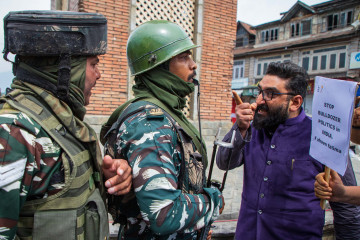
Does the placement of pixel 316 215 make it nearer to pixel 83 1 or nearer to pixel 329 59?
pixel 83 1

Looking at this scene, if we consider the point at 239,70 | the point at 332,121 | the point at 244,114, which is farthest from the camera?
the point at 239,70

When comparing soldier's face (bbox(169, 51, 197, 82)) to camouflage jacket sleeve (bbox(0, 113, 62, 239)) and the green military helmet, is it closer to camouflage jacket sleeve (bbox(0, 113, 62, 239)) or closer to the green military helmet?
the green military helmet

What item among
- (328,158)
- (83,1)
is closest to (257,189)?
(328,158)

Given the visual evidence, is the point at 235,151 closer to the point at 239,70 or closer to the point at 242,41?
the point at 239,70

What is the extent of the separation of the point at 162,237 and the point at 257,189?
85 centimetres

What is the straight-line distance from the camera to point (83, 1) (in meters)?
6.39

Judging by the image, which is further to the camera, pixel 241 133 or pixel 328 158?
pixel 241 133

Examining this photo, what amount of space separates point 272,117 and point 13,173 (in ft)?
5.54

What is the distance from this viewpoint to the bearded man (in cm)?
187

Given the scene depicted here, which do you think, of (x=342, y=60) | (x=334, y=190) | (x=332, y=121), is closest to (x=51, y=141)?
(x=332, y=121)

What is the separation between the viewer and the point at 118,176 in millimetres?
1206

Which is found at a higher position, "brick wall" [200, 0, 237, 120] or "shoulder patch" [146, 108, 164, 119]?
"brick wall" [200, 0, 237, 120]

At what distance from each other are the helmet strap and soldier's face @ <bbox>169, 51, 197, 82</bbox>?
2.07ft

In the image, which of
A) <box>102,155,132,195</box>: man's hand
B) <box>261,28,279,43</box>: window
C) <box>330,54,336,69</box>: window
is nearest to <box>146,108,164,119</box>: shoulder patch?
<box>102,155,132,195</box>: man's hand
